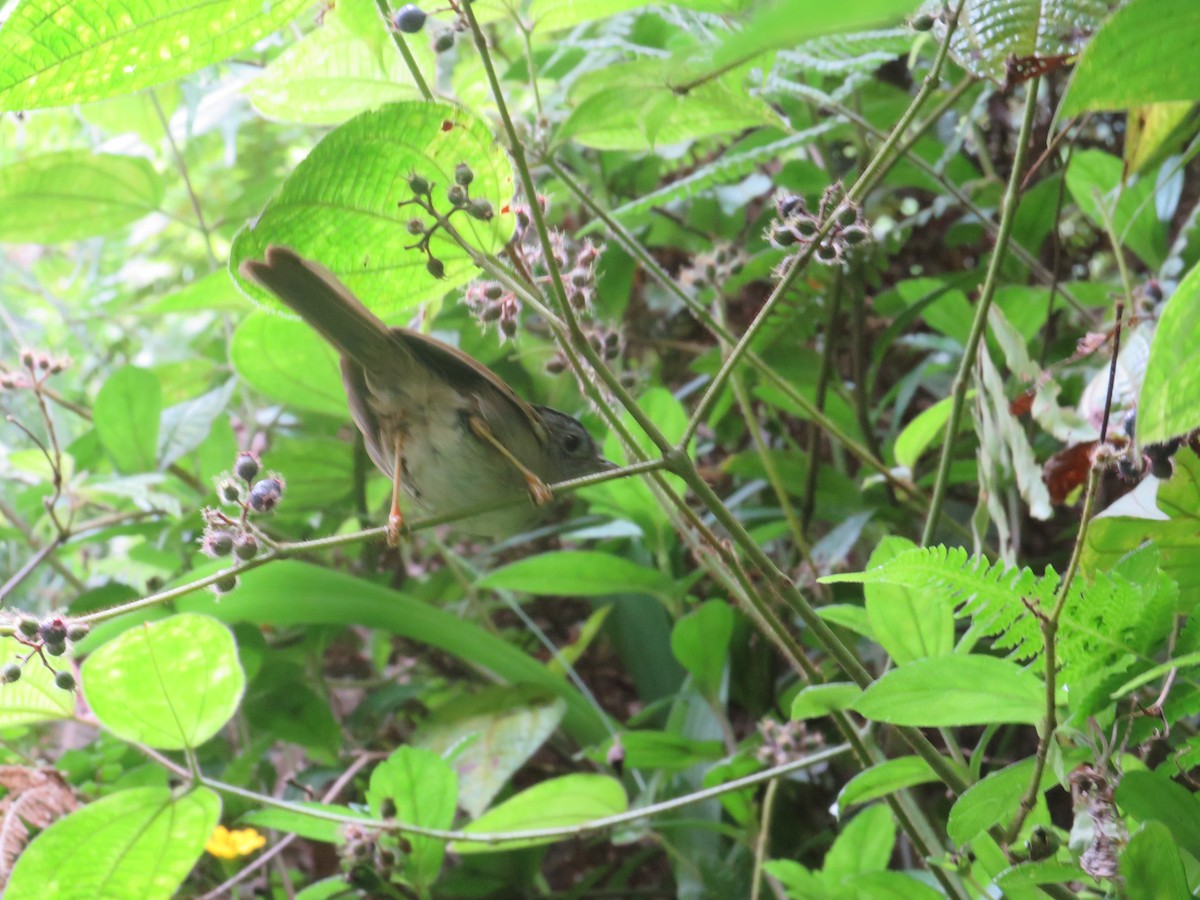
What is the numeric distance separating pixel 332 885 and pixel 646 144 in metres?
0.79

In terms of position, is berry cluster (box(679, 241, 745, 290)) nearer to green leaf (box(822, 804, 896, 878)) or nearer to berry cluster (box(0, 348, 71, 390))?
green leaf (box(822, 804, 896, 878))

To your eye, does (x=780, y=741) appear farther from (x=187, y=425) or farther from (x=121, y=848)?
(x=187, y=425)

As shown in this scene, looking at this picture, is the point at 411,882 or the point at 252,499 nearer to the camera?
the point at 252,499

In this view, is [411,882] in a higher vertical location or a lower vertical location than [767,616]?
lower

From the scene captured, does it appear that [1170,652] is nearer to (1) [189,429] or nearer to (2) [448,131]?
(2) [448,131]

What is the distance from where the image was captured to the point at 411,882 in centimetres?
110

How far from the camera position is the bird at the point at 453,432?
1007mm

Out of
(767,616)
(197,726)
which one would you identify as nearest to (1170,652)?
(767,616)

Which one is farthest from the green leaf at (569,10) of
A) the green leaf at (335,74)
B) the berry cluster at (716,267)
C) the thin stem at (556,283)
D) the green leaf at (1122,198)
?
the green leaf at (1122,198)

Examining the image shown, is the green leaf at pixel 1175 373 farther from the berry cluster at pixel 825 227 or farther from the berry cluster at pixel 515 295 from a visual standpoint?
the berry cluster at pixel 515 295

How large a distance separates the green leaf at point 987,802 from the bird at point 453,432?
0.44 metres

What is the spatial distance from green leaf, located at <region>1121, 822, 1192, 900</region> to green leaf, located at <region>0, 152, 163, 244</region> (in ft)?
4.77

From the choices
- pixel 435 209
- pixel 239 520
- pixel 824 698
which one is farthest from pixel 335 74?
pixel 824 698

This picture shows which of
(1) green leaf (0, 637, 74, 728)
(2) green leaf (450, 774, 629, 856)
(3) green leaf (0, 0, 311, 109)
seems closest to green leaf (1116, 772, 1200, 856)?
(2) green leaf (450, 774, 629, 856)
